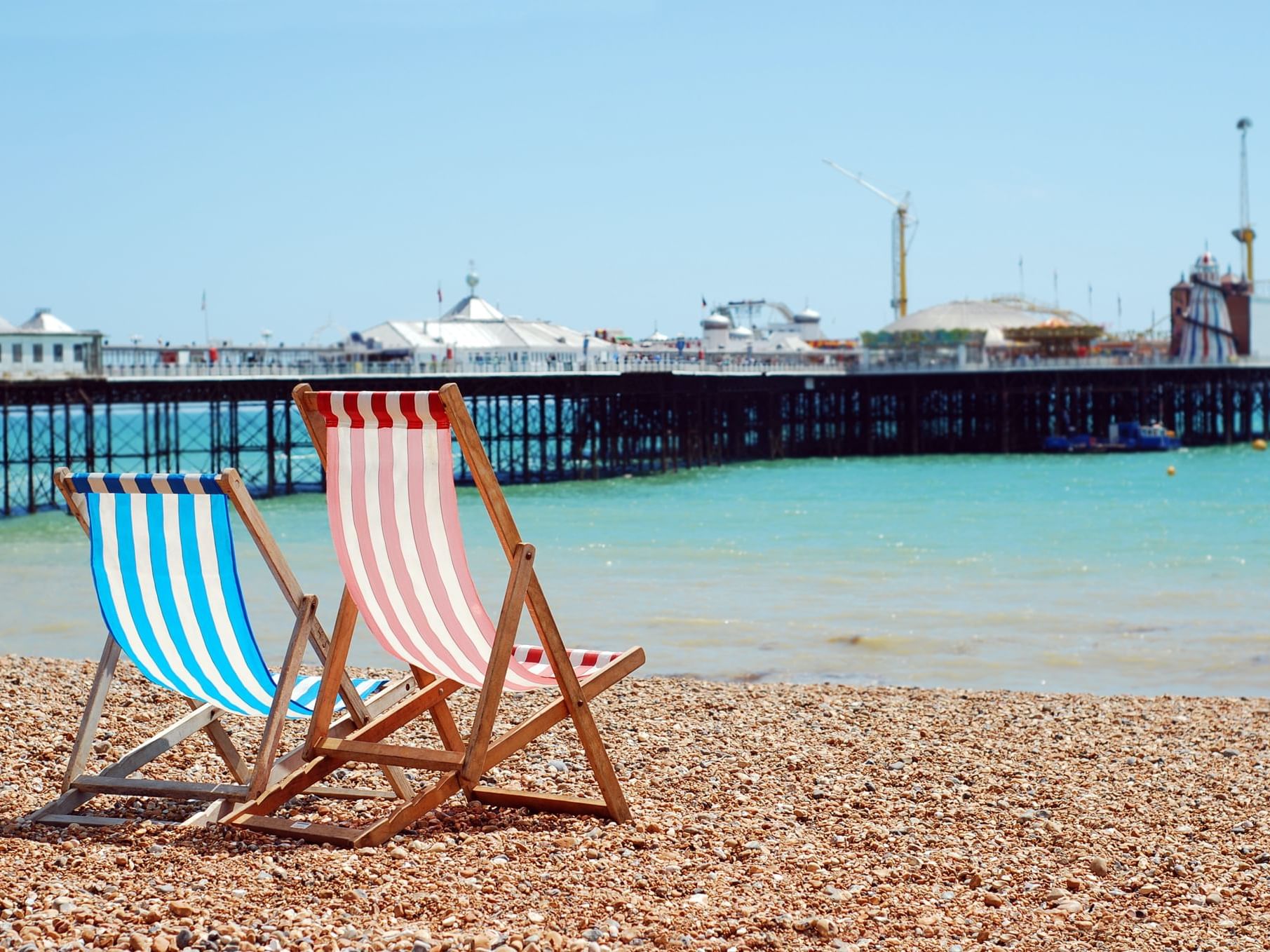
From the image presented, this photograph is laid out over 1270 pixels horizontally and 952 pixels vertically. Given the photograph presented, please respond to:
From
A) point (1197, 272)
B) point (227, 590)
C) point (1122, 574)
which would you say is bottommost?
point (1122, 574)

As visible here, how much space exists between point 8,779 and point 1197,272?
2528 inches

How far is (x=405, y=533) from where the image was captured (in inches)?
162

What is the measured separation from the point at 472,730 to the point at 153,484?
1014 millimetres

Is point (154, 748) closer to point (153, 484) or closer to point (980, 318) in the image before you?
point (153, 484)

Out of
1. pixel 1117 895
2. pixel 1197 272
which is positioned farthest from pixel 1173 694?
pixel 1197 272

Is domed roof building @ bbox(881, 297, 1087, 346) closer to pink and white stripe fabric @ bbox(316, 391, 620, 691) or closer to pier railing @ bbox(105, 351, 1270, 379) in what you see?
pier railing @ bbox(105, 351, 1270, 379)

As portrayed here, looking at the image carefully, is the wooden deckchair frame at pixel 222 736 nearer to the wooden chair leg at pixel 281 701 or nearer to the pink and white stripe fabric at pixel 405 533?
the wooden chair leg at pixel 281 701

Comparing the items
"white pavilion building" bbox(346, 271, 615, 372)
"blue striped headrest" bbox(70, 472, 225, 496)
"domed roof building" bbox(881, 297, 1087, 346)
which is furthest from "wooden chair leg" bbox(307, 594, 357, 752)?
"domed roof building" bbox(881, 297, 1087, 346)

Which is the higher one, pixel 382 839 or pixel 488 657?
pixel 488 657

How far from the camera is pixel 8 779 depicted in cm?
503

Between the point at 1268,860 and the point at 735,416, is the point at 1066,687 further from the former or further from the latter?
the point at 735,416

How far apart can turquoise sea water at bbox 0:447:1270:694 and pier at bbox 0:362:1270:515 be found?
11.1 ft

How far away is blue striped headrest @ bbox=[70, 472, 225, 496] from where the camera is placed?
4.09 m

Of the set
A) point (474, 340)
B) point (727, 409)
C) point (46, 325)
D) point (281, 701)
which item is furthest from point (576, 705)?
point (474, 340)
